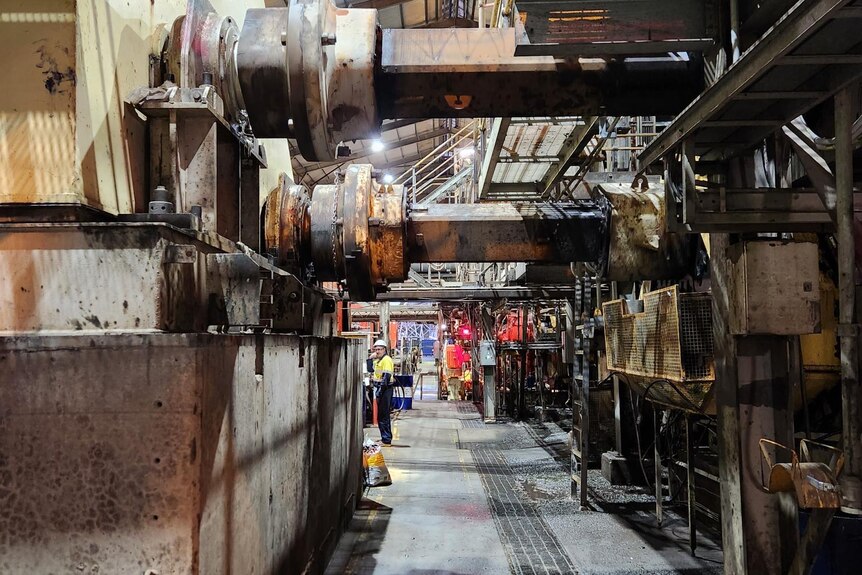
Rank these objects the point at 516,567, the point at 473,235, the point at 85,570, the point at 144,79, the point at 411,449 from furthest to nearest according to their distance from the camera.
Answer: the point at 411,449 → the point at 516,567 → the point at 473,235 → the point at 144,79 → the point at 85,570

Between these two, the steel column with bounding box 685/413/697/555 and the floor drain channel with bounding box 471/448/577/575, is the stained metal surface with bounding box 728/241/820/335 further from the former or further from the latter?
the floor drain channel with bounding box 471/448/577/575

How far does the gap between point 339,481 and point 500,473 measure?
369cm

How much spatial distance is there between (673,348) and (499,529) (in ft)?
9.42

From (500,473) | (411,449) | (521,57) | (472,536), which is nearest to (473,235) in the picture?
(521,57)

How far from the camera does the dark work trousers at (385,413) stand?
11.0 meters

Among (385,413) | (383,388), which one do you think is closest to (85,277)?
(385,413)

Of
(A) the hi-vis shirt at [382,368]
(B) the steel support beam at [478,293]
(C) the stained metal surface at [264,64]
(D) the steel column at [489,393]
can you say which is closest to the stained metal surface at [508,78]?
(C) the stained metal surface at [264,64]

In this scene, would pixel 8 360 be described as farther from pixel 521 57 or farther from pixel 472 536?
pixel 472 536

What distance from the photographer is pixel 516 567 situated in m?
4.97

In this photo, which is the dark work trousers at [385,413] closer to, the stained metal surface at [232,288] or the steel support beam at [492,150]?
the steel support beam at [492,150]

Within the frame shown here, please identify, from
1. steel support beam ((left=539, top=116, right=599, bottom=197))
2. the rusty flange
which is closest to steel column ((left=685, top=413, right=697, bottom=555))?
steel support beam ((left=539, top=116, right=599, bottom=197))

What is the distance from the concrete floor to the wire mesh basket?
4.89ft

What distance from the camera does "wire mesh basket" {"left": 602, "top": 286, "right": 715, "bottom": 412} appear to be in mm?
4309

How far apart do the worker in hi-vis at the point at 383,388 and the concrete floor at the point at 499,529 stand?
148 centimetres
